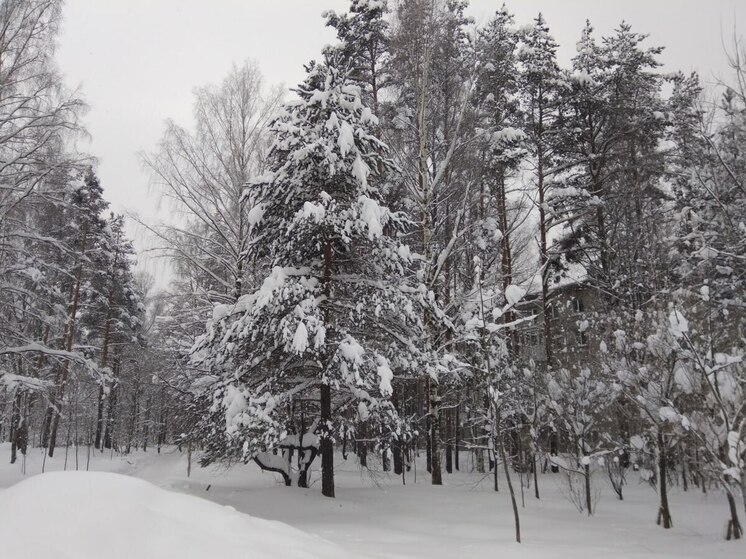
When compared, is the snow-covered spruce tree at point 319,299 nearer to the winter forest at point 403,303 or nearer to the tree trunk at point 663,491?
the winter forest at point 403,303

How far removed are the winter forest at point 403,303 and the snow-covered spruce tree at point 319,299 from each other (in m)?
0.06

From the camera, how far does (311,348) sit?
9344 mm

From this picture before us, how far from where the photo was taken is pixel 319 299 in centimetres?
1016

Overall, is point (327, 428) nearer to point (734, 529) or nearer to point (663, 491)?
point (663, 491)

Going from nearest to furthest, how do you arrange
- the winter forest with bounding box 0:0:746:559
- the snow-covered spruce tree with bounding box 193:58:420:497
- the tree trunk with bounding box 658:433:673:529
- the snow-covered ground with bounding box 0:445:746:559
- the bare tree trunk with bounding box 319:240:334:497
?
the snow-covered ground with bounding box 0:445:746:559 → the winter forest with bounding box 0:0:746:559 → the tree trunk with bounding box 658:433:673:529 → the snow-covered spruce tree with bounding box 193:58:420:497 → the bare tree trunk with bounding box 319:240:334:497

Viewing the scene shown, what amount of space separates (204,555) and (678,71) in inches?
970

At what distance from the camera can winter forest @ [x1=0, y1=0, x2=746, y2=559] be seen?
7309 millimetres

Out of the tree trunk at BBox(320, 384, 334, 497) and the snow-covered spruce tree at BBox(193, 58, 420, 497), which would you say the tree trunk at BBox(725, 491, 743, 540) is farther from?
the tree trunk at BBox(320, 384, 334, 497)

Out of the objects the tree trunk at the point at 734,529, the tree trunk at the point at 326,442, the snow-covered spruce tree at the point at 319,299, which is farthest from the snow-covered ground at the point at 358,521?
the snow-covered spruce tree at the point at 319,299

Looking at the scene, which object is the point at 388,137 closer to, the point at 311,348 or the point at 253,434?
the point at 311,348

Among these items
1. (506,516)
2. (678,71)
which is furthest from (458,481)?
(678,71)

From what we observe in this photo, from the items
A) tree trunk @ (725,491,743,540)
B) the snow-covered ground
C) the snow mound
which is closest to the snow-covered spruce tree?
the snow-covered ground

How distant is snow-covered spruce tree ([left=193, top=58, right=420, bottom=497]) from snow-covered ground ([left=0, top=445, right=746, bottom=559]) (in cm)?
157

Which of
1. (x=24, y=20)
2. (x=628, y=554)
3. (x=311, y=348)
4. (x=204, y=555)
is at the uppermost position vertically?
(x=24, y=20)
